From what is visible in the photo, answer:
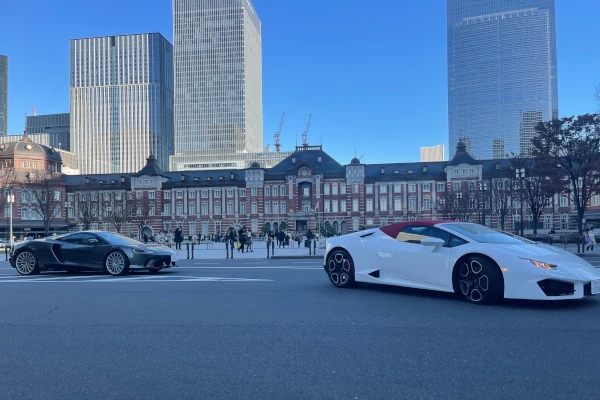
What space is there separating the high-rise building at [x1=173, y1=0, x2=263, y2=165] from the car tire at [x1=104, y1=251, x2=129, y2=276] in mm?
146827

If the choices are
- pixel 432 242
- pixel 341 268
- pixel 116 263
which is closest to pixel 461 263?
pixel 432 242

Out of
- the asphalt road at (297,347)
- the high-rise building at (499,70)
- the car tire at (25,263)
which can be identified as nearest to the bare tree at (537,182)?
A: the asphalt road at (297,347)

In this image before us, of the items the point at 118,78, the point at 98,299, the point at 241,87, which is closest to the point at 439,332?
the point at 98,299

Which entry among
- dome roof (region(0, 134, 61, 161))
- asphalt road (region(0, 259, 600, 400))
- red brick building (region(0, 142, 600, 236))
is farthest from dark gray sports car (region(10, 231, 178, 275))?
dome roof (region(0, 134, 61, 161))

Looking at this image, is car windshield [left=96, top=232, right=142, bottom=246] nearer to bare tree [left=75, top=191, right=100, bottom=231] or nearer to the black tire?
the black tire

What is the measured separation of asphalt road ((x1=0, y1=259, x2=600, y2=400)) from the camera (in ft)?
12.2

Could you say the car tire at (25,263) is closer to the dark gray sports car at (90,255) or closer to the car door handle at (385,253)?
the dark gray sports car at (90,255)

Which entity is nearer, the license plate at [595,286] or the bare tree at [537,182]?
the license plate at [595,286]

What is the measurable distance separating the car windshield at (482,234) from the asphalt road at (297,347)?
983 mm

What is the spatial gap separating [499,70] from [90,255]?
171 metres

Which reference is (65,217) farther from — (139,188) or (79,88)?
(79,88)

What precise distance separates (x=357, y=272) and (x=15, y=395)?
6017 millimetres

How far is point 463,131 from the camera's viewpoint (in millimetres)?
164750

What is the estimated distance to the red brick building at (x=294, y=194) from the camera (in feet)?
236
